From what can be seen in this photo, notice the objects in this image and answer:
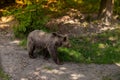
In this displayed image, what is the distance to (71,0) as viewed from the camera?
1620cm

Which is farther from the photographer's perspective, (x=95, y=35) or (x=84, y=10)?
(x=84, y=10)

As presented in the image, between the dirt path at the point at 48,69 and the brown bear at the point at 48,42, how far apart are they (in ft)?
1.07

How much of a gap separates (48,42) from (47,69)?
3.20 feet

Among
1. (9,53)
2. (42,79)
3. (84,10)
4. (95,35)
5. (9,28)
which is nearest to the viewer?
(42,79)

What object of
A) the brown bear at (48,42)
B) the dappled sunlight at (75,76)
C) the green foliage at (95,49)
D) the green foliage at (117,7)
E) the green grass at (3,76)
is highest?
the green foliage at (117,7)

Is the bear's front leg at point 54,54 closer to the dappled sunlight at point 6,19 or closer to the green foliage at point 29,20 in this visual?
the green foliage at point 29,20

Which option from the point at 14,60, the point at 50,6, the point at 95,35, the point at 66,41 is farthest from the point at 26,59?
the point at 50,6

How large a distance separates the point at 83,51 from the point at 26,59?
2.18 m

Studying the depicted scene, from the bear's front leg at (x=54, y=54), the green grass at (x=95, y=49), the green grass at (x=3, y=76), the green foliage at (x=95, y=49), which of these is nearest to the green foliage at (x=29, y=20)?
the green grass at (x=95, y=49)

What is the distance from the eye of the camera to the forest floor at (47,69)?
32.7 feet

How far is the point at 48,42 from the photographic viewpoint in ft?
35.3

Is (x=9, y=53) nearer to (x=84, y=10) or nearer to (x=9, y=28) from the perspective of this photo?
(x=9, y=28)

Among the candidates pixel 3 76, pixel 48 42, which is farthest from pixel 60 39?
pixel 3 76

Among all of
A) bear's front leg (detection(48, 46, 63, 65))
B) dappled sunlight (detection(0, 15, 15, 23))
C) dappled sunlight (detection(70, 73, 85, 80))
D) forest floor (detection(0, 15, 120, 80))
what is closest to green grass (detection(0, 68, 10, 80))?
forest floor (detection(0, 15, 120, 80))
